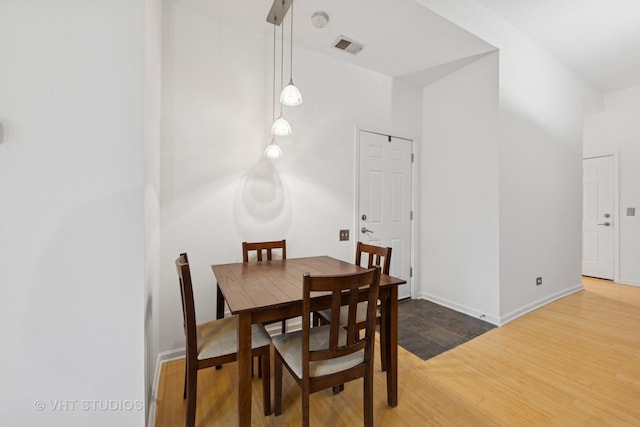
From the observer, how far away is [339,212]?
301cm

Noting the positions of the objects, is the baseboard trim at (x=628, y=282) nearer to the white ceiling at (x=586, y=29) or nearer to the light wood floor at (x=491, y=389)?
the light wood floor at (x=491, y=389)

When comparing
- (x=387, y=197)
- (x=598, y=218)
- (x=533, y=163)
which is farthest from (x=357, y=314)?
(x=598, y=218)

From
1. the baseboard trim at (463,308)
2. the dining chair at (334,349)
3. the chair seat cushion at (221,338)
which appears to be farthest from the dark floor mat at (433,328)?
the chair seat cushion at (221,338)

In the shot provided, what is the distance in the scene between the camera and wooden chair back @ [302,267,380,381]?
1.24m

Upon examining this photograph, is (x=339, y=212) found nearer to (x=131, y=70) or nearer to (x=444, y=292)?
(x=444, y=292)

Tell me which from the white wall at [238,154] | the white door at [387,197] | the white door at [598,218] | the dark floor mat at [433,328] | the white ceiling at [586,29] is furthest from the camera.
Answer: the white door at [598,218]

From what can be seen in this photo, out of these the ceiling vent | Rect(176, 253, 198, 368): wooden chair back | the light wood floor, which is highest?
the ceiling vent

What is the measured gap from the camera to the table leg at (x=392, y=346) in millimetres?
1669

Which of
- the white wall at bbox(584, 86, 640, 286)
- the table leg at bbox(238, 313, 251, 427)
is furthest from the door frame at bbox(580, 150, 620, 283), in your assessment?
the table leg at bbox(238, 313, 251, 427)

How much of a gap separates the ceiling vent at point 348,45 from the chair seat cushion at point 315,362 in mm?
2666

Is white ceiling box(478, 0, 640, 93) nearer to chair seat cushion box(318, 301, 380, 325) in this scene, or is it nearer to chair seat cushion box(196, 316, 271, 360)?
chair seat cushion box(318, 301, 380, 325)

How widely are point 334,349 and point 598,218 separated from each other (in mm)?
5803

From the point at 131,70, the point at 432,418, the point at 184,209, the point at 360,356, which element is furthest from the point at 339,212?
the point at 131,70

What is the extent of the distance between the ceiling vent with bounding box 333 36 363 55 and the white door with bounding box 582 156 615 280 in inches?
189
